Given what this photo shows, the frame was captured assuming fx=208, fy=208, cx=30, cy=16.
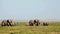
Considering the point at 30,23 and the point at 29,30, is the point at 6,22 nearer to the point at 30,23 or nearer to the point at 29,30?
the point at 30,23

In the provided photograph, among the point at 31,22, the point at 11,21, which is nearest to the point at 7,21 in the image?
the point at 11,21

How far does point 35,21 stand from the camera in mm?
49031

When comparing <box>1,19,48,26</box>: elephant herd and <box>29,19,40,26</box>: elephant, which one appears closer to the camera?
<box>1,19,48,26</box>: elephant herd

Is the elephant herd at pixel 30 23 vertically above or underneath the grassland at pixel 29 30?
above

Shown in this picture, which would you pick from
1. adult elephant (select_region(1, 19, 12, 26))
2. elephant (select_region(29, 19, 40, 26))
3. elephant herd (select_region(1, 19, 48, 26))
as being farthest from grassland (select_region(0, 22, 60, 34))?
elephant (select_region(29, 19, 40, 26))

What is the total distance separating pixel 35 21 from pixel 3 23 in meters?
8.04

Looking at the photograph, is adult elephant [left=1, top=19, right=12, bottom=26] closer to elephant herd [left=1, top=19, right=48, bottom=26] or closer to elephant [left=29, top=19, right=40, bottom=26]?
elephant herd [left=1, top=19, right=48, bottom=26]

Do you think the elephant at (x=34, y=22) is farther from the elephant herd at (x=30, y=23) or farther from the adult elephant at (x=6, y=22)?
the adult elephant at (x=6, y=22)

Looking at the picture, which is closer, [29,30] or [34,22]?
[29,30]

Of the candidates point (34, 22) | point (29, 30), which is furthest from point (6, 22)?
point (29, 30)

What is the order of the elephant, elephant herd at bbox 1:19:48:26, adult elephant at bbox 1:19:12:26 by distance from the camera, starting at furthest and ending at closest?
the elephant < elephant herd at bbox 1:19:48:26 < adult elephant at bbox 1:19:12:26

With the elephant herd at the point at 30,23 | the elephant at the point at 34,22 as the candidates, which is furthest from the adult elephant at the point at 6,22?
the elephant at the point at 34,22

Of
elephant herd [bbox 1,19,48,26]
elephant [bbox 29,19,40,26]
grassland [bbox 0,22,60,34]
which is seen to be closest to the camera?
grassland [bbox 0,22,60,34]

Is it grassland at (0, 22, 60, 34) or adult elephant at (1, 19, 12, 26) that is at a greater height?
adult elephant at (1, 19, 12, 26)
